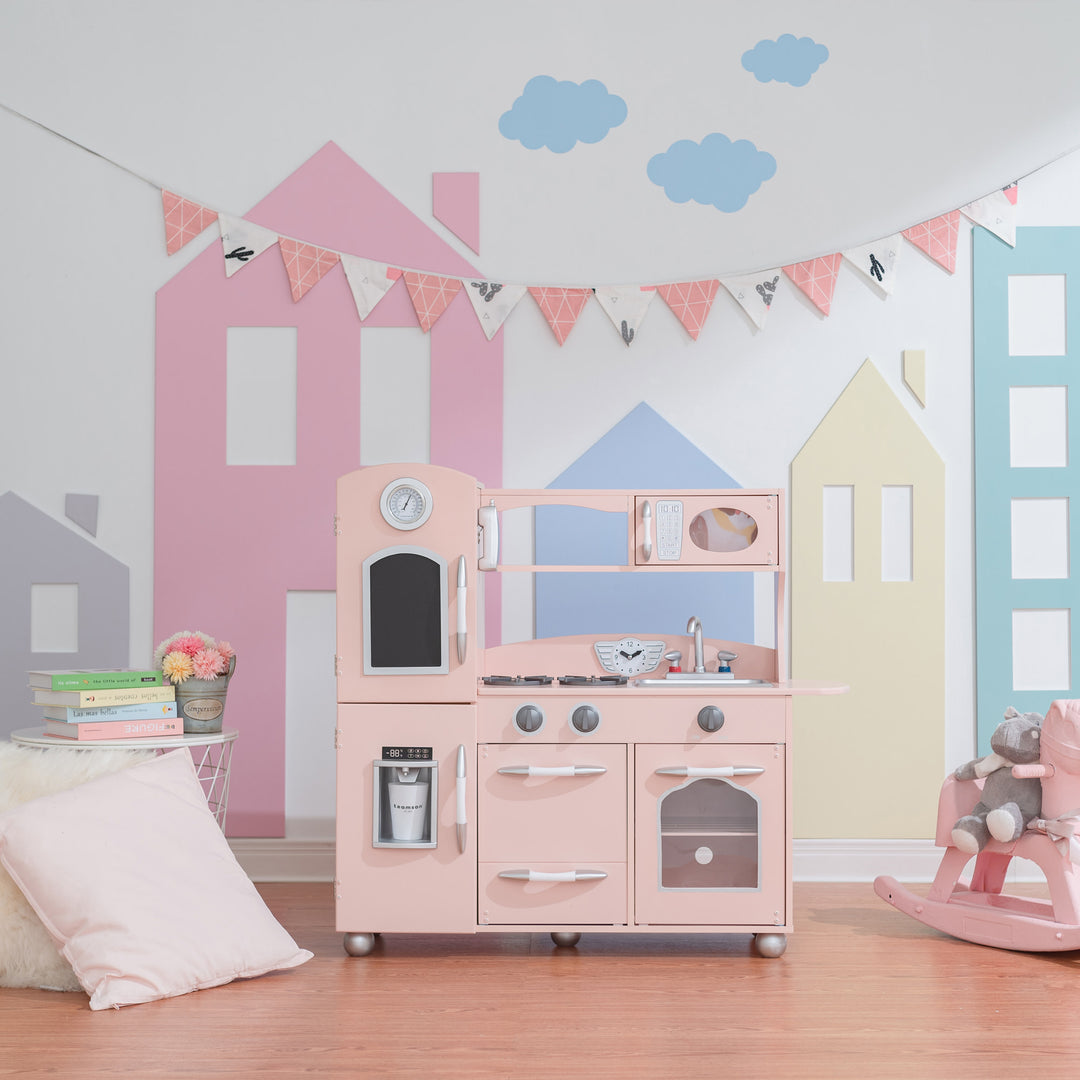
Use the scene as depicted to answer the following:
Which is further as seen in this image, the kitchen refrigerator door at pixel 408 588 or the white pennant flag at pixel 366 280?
the white pennant flag at pixel 366 280

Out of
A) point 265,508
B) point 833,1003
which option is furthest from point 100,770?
point 833,1003

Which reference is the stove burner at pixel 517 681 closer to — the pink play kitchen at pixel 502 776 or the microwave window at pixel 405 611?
the pink play kitchen at pixel 502 776

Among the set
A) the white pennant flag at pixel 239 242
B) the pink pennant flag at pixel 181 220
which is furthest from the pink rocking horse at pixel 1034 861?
the pink pennant flag at pixel 181 220

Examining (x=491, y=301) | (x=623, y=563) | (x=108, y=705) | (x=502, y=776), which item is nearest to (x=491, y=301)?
(x=491, y=301)

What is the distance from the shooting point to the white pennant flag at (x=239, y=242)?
126 inches

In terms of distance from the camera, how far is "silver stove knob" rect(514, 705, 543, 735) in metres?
2.44

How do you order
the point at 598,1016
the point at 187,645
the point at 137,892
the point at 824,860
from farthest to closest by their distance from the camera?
the point at 824,860, the point at 187,645, the point at 137,892, the point at 598,1016

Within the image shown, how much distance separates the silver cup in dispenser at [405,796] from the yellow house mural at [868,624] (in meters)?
1.27

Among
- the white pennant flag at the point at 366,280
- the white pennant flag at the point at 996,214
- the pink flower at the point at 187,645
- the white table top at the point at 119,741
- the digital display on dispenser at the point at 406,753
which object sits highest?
the white pennant flag at the point at 996,214

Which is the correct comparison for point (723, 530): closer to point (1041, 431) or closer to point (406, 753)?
point (406, 753)

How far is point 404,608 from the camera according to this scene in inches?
97.0

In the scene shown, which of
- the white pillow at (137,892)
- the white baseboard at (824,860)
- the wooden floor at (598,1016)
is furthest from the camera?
the white baseboard at (824,860)

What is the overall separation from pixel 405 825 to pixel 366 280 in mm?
1673

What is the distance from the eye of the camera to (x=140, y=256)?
10.5 ft
